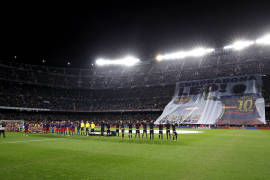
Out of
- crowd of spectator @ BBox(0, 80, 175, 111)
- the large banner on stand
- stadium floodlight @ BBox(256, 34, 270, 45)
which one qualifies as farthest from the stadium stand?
the large banner on stand

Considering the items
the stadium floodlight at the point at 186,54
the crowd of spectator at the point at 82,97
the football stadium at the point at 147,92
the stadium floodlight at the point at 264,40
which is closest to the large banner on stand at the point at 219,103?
the football stadium at the point at 147,92

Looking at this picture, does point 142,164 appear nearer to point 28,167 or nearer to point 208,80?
point 28,167

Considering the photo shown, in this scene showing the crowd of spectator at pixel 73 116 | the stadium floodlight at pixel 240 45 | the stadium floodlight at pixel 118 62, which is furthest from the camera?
the stadium floodlight at pixel 118 62

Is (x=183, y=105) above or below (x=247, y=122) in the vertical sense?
above

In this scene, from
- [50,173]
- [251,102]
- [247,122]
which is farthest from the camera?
[251,102]

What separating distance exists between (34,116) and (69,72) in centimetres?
2270

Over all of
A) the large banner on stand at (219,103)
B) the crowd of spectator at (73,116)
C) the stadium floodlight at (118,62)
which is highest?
the stadium floodlight at (118,62)

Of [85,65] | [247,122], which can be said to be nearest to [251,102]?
[247,122]

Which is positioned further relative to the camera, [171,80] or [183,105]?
[171,80]

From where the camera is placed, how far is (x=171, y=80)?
69812 millimetres

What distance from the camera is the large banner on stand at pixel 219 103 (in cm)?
4826

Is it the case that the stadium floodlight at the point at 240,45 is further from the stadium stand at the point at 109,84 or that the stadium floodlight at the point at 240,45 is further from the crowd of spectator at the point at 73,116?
the crowd of spectator at the point at 73,116

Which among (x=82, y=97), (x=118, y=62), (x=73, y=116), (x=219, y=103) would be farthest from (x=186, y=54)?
(x=73, y=116)

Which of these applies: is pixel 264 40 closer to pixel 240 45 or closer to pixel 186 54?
pixel 240 45
